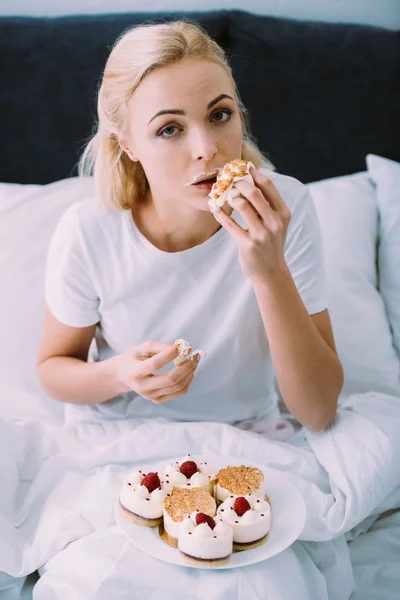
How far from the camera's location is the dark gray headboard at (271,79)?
2398 mm

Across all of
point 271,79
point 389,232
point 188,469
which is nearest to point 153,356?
point 188,469

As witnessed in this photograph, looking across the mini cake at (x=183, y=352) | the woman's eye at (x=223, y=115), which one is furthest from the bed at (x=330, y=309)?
the woman's eye at (x=223, y=115)

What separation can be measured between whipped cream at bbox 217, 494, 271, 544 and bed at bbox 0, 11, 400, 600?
0.05 meters

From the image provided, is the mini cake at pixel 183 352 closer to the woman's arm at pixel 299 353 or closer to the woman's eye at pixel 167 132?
the woman's arm at pixel 299 353

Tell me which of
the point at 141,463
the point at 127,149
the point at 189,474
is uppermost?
the point at 127,149

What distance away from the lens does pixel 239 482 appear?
1419 mm

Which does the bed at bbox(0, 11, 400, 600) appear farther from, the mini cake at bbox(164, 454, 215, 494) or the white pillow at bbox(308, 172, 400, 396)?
the mini cake at bbox(164, 454, 215, 494)

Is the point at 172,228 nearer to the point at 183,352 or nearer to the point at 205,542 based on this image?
the point at 183,352

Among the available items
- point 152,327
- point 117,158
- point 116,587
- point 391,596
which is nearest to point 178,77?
point 117,158

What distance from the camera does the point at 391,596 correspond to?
1472mm

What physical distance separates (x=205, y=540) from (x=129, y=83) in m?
0.90

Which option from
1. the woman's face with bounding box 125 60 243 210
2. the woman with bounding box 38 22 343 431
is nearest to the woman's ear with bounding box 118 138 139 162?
the woman with bounding box 38 22 343 431

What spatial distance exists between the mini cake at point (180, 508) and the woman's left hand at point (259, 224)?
1.38ft

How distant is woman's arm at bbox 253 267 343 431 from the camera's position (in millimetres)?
1512
